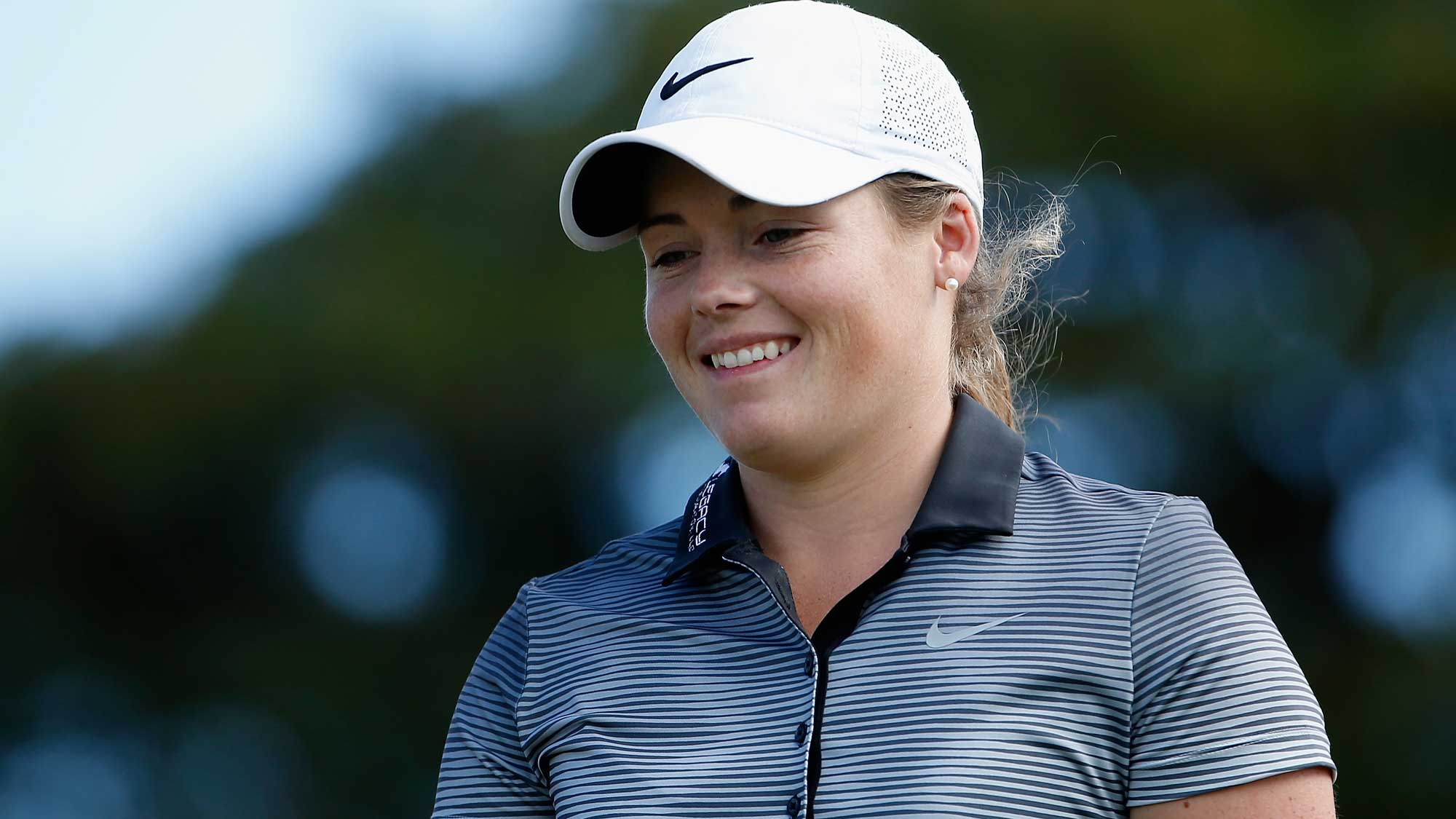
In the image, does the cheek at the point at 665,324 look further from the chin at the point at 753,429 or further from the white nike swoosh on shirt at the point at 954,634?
the white nike swoosh on shirt at the point at 954,634

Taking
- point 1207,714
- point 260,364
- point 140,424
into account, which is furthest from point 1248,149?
point 1207,714

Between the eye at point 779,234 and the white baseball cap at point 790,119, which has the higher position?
the white baseball cap at point 790,119

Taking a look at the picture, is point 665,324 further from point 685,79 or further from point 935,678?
point 935,678

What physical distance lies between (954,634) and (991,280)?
1.82ft

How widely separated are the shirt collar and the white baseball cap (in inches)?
10.0

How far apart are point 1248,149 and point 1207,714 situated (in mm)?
3994

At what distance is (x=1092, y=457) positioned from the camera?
179 inches

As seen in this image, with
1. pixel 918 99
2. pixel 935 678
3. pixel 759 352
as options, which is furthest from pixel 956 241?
pixel 935 678

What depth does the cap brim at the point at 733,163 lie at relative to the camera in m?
1.50

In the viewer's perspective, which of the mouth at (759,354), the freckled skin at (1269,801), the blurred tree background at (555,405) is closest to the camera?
the freckled skin at (1269,801)

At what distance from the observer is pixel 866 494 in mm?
1632

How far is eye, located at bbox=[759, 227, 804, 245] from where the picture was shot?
1.55m

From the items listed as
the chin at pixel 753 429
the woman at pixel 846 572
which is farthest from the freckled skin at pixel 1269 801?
the chin at pixel 753 429

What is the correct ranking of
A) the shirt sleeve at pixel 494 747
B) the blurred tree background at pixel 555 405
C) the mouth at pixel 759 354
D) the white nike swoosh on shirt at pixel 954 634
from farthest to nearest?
the blurred tree background at pixel 555 405, the shirt sleeve at pixel 494 747, the mouth at pixel 759 354, the white nike swoosh on shirt at pixel 954 634
